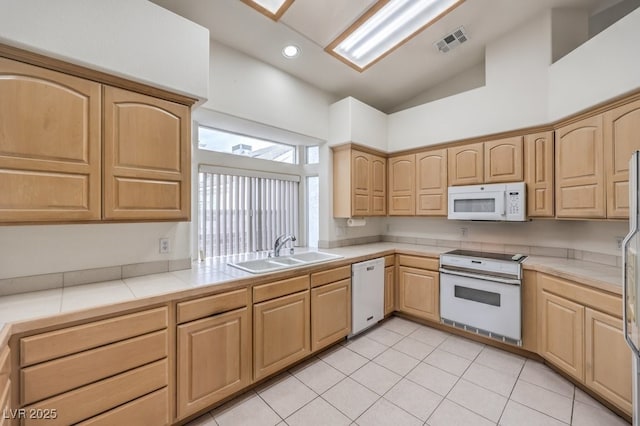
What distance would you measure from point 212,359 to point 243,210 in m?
1.53

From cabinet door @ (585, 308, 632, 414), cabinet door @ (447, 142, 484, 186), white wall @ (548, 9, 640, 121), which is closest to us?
cabinet door @ (585, 308, 632, 414)

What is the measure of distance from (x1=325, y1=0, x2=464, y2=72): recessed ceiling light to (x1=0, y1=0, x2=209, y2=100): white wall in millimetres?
1381

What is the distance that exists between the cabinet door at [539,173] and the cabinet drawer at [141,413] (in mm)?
3343

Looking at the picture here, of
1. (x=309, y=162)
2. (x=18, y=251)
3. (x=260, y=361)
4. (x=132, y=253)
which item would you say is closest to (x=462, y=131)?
(x=309, y=162)

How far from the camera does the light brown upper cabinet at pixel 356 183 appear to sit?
3.23 m

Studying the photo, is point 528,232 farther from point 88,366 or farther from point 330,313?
point 88,366

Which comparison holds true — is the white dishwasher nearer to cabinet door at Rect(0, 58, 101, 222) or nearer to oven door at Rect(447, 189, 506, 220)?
oven door at Rect(447, 189, 506, 220)

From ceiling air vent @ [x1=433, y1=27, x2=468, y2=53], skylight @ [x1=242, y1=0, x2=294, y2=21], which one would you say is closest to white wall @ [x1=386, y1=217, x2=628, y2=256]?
ceiling air vent @ [x1=433, y1=27, x2=468, y2=53]

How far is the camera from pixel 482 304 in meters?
2.63

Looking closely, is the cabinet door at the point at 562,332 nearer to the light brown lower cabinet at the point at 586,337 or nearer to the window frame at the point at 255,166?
the light brown lower cabinet at the point at 586,337

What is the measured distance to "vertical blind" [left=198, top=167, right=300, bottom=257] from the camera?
8.56ft

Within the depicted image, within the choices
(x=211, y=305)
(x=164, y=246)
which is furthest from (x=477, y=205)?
(x=164, y=246)

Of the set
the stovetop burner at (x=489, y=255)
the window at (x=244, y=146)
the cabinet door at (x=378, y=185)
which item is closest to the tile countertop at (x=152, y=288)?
the stovetop burner at (x=489, y=255)

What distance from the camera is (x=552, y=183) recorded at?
248 centimetres
